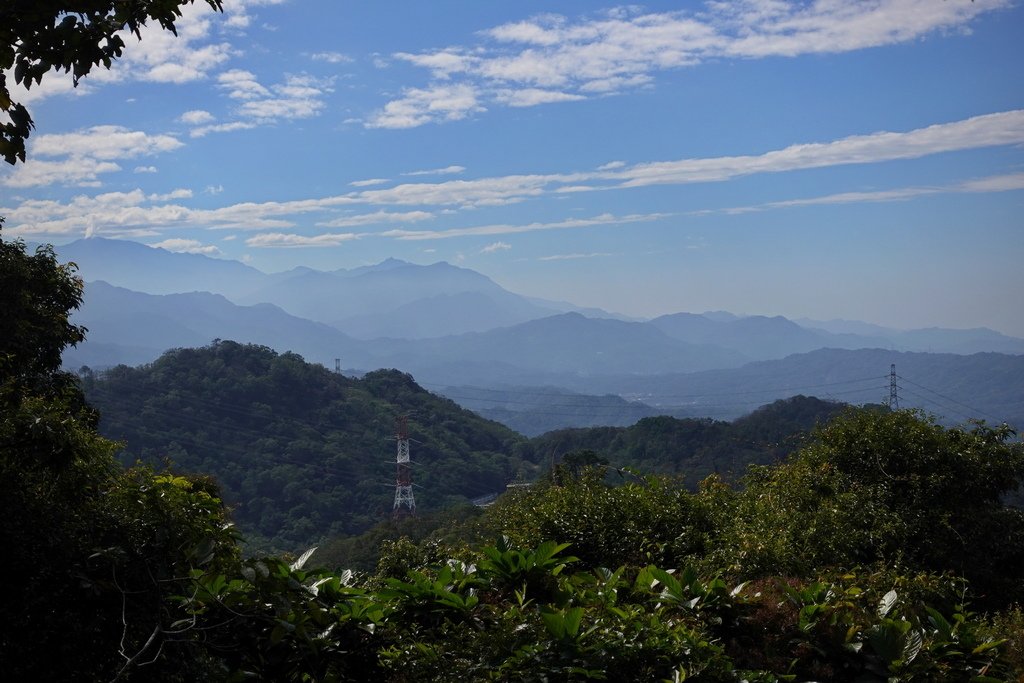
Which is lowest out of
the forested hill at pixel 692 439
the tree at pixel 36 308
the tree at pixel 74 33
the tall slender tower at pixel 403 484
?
the tall slender tower at pixel 403 484

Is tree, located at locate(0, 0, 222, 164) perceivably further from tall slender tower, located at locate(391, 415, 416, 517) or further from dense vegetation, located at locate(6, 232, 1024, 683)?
tall slender tower, located at locate(391, 415, 416, 517)

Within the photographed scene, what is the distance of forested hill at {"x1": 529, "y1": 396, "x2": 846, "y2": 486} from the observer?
1201 inches

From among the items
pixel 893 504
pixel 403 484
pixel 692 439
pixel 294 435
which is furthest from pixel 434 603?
pixel 294 435

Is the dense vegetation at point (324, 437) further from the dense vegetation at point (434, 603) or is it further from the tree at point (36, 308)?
the dense vegetation at point (434, 603)

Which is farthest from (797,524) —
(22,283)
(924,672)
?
(22,283)

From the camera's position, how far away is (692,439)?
34688 mm

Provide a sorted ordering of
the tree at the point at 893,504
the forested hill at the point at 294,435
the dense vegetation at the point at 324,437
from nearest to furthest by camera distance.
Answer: the tree at the point at 893,504, the dense vegetation at the point at 324,437, the forested hill at the point at 294,435

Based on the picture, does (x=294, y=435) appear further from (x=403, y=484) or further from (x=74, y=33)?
(x=74, y=33)

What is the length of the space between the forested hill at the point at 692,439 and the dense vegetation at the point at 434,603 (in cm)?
1924

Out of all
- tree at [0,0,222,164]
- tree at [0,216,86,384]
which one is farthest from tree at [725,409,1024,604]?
tree at [0,216,86,384]

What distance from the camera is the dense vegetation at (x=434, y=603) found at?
3.34m

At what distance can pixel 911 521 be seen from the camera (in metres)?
7.56

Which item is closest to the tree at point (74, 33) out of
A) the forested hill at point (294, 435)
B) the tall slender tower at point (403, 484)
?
the forested hill at point (294, 435)

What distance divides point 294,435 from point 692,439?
869 inches
